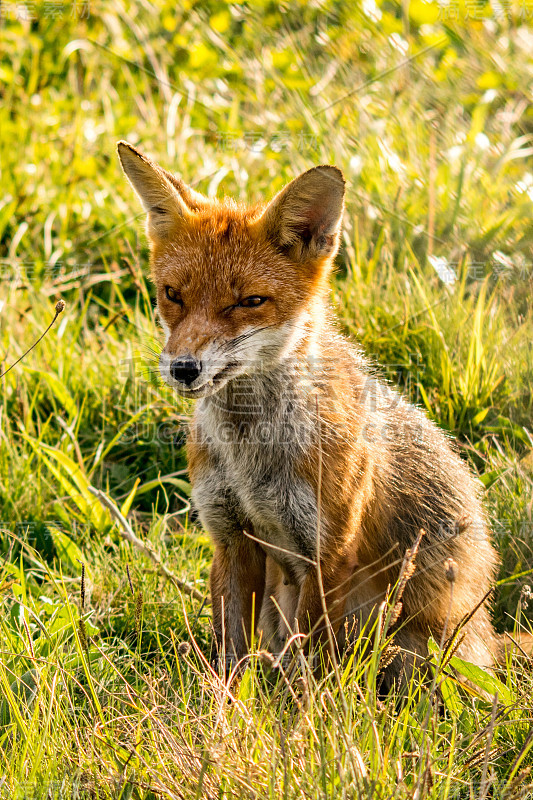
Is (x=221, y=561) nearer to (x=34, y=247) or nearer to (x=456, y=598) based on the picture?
(x=456, y=598)

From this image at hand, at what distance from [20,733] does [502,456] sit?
124 inches

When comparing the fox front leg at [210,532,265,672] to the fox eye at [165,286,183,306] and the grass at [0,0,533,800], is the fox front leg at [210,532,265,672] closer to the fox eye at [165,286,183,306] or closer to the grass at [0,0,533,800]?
the grass at [0,0,533,800]

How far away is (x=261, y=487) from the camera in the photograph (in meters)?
3.69

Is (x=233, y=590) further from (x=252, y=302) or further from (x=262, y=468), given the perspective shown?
(x=252, y=302)

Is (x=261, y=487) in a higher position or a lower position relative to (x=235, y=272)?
lower

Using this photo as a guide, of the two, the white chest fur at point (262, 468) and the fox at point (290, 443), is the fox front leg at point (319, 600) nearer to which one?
the fox at point (290, 443)

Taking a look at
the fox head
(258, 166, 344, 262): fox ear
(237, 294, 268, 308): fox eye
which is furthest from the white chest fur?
(258, 166, 344, 262): fox ear

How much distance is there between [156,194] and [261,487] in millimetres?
1572

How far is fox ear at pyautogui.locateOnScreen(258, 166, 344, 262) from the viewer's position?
3533 mm

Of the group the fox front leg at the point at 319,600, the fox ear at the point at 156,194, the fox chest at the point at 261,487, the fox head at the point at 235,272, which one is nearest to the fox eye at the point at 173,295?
the fox head at the point at 235,272

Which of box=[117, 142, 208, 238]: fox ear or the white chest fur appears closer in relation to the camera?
the white chest fur

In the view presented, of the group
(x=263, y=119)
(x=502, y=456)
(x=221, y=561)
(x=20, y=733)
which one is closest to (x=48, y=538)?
(x=221, y=561)

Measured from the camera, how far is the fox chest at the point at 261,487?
3641 mm

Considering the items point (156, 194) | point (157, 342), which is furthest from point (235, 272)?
point (157, 342)
